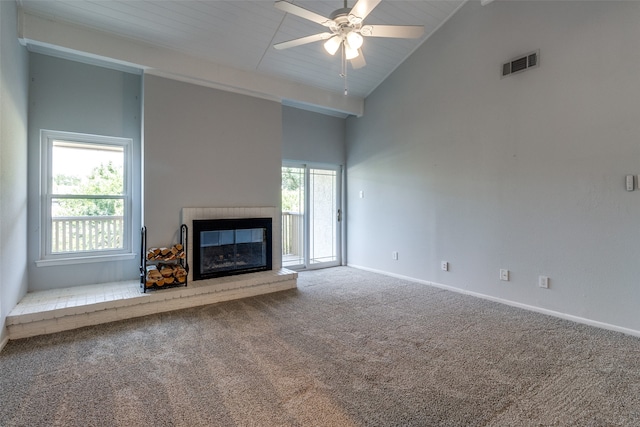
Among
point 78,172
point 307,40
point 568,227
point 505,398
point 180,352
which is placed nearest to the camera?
point 505,398

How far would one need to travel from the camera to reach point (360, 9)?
2.37 meters

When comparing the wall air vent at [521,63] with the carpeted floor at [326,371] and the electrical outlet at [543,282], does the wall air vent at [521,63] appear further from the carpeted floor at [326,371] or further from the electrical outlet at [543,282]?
the carpeted floor at [326,371]

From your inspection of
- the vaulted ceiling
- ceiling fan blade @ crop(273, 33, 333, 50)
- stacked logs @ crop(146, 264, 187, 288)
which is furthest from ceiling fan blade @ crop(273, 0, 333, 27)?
stacked logs @ crop(146, 264, 187, 288)

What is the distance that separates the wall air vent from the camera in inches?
133

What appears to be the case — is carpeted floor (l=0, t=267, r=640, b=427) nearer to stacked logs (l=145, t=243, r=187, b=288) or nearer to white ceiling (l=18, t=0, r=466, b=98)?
stacked logs (l=145, t=243, r=187, b=288)

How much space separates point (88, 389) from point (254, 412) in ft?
3.74

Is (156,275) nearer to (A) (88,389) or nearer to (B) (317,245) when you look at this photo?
(A) (88,389)

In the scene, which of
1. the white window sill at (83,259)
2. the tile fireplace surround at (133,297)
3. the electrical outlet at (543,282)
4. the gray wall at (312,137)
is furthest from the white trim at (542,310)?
the white window sill at (83,259)

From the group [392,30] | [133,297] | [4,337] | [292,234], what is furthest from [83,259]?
[392,30]

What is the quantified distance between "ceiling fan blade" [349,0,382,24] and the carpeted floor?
2703 mm

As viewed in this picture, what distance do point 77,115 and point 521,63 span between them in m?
5.17

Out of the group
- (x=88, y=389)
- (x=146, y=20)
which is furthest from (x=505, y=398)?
(x=146, y=20)

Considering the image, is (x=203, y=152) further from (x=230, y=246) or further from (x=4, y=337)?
(x=4, y=337)

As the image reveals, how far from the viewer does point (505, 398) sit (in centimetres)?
189
